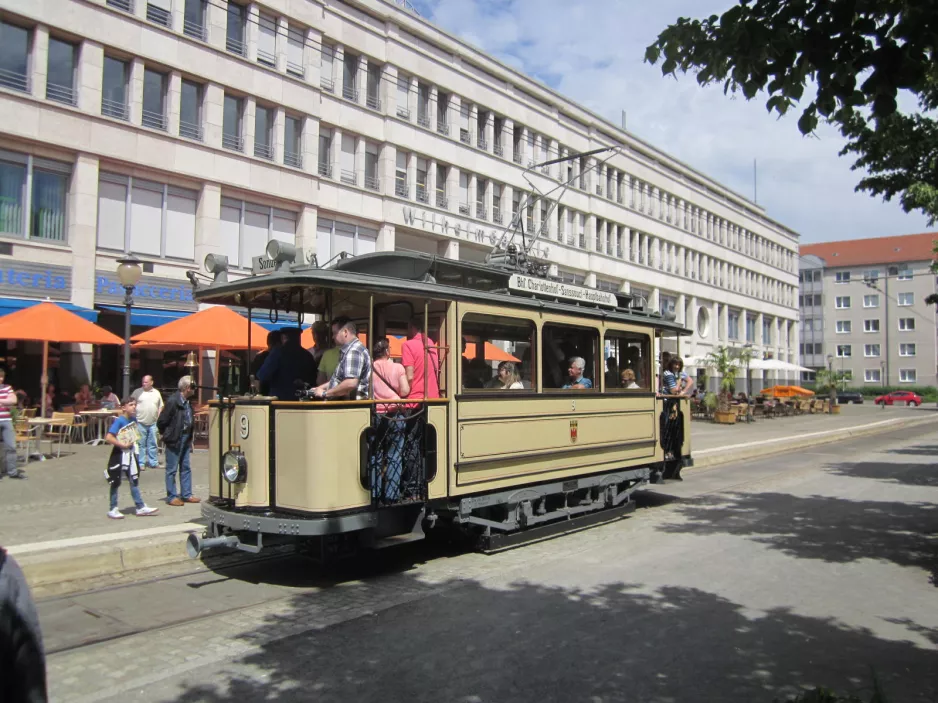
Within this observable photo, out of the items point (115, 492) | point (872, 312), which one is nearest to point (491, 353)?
point (115, 492)

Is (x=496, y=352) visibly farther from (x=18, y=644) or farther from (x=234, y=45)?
(x=234, y=45)

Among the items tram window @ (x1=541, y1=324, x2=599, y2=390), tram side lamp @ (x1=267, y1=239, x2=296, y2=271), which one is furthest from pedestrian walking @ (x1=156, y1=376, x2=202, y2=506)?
tram window @ (x1=541, y1=324, x2=599, y2=390)

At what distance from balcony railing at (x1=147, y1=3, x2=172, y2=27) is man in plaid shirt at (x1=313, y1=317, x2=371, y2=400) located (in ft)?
62.4

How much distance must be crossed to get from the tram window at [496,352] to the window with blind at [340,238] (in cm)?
1887

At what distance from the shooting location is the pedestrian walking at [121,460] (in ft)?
29.3

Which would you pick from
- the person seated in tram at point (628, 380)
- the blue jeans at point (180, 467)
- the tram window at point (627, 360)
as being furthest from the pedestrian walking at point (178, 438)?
the person seated in tram at point (628, 380)

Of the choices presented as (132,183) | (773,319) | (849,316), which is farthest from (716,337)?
(132,183)

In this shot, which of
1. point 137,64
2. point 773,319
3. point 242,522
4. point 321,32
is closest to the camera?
point 242,522

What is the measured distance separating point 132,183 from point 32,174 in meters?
2.57

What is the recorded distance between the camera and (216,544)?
649cm

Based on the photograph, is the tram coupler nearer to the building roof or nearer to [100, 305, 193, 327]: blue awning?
[100, 305, 193, 327]: blue awning

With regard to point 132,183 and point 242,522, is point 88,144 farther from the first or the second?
point 242,522

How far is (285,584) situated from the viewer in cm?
693

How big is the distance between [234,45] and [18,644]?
25.4 meters
